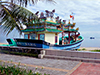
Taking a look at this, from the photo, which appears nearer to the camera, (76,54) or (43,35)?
(76,54)

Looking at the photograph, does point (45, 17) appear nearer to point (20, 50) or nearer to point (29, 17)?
point (20, 50)

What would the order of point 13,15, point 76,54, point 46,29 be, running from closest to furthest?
1. point 13,15
2. point 76,54
3. point 46,29

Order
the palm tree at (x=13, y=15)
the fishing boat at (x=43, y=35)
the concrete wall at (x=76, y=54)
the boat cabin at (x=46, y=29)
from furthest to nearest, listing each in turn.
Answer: the boat cabin at (x=46, y=29) → the fishing boat at (x=43, y=35) → the concrete wall at (x=76, y=54) → the palm tree at (x=13, y=15)

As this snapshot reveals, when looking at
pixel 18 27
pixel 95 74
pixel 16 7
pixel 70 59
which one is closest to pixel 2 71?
pixel 18 27

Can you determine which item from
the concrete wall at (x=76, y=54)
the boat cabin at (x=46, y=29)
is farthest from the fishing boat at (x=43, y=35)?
the concrete wall at (x=76, y=54)

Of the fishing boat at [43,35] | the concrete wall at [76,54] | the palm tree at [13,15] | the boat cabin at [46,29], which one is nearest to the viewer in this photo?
the palm tree at [13,15]

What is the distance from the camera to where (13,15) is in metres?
6.61

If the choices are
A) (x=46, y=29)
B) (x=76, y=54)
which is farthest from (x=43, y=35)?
(x=76, y=54)

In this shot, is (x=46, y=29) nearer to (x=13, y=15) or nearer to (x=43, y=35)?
(x=43, y=35)

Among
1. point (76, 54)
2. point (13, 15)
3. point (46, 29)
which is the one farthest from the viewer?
point (46, 29)

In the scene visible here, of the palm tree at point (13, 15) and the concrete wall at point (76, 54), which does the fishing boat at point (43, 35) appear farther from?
the palm tree at point (13, 15)

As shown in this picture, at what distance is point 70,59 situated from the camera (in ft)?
29.5

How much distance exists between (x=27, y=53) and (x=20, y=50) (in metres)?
0.98

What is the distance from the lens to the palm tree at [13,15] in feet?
20.3
